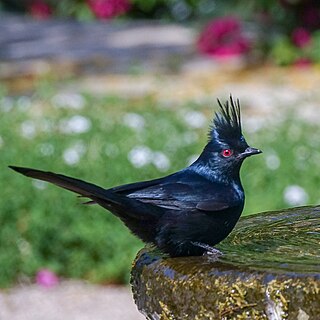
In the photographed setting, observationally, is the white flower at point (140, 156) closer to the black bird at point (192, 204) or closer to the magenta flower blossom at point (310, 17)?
the black bird at point (192, 204)

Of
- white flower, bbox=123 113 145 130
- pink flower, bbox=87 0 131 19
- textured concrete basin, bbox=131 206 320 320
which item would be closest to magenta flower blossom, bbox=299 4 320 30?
white flower, bbox=123 113 145 130

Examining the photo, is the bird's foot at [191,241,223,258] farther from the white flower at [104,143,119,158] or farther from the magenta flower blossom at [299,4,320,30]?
the magenta flower blossom at [299,4,320,30]

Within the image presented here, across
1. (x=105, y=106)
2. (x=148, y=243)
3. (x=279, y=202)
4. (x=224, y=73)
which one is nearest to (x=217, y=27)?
(x=224, y=73)

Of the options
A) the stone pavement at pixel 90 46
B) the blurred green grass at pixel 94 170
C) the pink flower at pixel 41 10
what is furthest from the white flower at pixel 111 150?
the pink flower at pixel 41 10

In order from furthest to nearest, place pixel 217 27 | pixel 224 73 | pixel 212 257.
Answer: pixel 217 27, pixel 224 73, pixel 212 257

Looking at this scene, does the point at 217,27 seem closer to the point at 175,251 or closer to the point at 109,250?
the point at 109,250

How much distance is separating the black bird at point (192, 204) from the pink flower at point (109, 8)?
1703 centimetres

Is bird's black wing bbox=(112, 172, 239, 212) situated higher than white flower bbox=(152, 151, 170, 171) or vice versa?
bird's black wing bbox=(112, 172, 239, 212)

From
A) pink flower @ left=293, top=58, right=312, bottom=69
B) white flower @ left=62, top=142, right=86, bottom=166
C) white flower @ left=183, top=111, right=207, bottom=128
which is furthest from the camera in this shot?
pink flower @ left=293, top=58, right=312, bottom=69

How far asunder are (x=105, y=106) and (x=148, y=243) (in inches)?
212

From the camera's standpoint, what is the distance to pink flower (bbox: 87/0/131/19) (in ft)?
65.4

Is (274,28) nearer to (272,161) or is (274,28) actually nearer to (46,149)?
(272,161)

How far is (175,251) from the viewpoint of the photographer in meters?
3.03

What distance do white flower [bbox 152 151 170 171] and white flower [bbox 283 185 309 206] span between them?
2.56 ft
